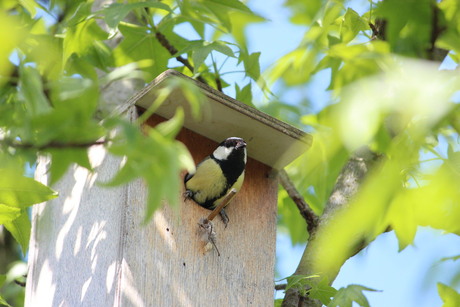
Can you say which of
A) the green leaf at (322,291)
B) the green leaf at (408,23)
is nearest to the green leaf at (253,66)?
the green leaf at (322,291)

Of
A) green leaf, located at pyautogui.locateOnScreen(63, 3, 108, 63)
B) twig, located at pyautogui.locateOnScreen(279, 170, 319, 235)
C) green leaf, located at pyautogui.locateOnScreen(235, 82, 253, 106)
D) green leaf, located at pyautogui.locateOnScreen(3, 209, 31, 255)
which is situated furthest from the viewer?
green leaf, located at pyautogui.locateOnScreen(235, 82, 253, 106)

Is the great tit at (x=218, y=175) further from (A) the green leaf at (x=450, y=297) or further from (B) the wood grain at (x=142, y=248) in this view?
(A) the green leaf at (x=450, y=297)

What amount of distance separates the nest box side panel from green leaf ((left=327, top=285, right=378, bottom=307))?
0.46 m

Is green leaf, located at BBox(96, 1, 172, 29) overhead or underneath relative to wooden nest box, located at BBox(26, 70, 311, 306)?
overhead

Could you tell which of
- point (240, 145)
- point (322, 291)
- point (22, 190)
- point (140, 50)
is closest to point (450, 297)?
point (322, 291)

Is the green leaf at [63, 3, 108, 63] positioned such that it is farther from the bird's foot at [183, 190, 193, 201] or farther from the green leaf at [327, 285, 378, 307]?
the green leaf at [327, 285, 378, 307]

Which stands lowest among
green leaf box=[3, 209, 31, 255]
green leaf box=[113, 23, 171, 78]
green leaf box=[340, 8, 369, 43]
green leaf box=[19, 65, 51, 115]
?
green leaf box=[3, 209, 31, 255]

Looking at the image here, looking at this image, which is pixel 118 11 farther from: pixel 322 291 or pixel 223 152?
pixel 322 291

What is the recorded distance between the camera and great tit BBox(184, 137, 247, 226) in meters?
2.58

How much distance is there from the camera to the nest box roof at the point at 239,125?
95.1 inches

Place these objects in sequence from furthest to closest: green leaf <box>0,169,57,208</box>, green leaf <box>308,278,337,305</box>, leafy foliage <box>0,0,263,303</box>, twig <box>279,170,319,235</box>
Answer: twig <box>279,170,319,235</box> < green leaf <box>308,278,337,305</box> < green leaf <box>0,169,57,208</box> < leafy foliage <box>0,0,263,303</box>

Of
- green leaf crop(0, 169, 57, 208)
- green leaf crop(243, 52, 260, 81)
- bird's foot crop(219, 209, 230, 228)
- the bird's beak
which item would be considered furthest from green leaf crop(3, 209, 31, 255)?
green leaf crop(243, 52, 260, 81)

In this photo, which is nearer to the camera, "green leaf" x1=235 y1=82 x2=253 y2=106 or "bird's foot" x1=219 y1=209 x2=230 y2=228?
"bird's foot" x1=219 y1=209 x2=230 y2=228

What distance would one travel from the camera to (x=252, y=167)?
A: 279cm
